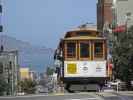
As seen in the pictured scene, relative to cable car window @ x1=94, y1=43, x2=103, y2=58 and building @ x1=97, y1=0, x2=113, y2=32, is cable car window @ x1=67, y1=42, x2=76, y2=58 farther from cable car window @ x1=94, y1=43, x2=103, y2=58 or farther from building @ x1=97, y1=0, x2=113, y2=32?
building @ x1=97, y1=0, x2=113, y2=32

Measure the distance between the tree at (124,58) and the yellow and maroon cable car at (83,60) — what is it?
95.7ft

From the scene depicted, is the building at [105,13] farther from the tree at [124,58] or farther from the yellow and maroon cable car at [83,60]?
the yellow and maroon cable car at [83,60]

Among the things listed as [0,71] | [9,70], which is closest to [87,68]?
[0,71]

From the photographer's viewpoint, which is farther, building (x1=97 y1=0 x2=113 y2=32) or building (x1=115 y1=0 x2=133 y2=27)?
building (x1=97 y1=0 x2=113 y2=32)

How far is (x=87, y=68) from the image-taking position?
36.7 m

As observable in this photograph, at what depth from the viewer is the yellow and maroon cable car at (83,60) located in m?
36.2

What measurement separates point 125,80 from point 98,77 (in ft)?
106

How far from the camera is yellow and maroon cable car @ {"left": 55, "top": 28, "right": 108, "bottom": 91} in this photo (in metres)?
36.2

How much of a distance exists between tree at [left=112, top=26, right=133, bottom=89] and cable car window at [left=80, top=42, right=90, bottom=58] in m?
29.1

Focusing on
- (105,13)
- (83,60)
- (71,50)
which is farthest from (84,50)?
(105,13)

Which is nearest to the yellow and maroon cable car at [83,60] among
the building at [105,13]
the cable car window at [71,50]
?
the cable car window at [71,50]

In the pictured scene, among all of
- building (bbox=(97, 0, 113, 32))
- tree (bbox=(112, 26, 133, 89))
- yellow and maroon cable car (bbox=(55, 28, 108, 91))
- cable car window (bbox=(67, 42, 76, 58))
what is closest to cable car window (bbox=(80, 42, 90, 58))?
yellow and maroon cable car (bbox=(55, 28, 108, 91))

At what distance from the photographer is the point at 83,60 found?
36.6 m

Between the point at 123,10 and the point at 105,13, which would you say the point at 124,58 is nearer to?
the point at 123,10
